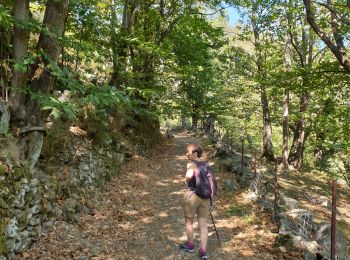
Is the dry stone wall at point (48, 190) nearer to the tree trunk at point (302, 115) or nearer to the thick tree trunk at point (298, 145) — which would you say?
the tree trunk at point (302, 115)

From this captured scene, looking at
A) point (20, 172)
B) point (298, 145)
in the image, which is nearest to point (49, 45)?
point (20, 172)

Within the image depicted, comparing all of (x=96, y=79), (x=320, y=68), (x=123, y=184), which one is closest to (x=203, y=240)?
(x=123, y=184)

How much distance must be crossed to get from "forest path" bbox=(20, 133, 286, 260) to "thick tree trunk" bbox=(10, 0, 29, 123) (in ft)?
8.53

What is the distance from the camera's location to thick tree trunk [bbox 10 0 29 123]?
6.78 m

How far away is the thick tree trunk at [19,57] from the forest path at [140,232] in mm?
2599

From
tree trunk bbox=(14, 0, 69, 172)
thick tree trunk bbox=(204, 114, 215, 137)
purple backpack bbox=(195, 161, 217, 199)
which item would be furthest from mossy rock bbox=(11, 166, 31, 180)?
thick tree trunk bbox=(204, 114, 215, 137)

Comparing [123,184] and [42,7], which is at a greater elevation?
[42,7]

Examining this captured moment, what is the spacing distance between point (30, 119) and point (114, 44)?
5.50 meters

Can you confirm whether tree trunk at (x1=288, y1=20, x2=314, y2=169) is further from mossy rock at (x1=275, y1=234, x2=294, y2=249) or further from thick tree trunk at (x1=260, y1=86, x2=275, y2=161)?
mossy rock at (x1=275, y1=234, x2=294, y2=249)

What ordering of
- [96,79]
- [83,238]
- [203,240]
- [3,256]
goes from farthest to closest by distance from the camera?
[96,79]
[83,238]
[203,240]
[3,256]

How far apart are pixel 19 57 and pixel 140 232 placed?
4.66 meters

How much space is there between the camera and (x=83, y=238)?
7035mm

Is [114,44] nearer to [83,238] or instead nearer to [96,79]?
[96,79]

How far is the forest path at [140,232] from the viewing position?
259 inches
